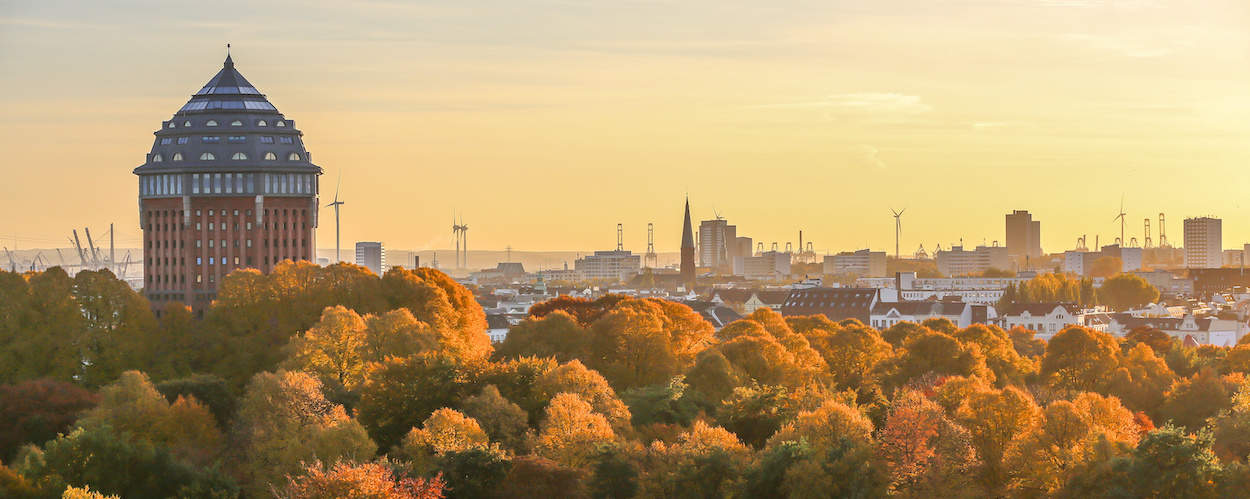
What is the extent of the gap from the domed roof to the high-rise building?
0.08 m

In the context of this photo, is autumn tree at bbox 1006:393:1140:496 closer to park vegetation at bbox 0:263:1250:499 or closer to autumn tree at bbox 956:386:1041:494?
park vegetation at bbox 0:263:1250:499

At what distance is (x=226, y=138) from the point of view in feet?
469

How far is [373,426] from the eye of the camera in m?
86.8

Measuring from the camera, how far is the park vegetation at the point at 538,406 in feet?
253

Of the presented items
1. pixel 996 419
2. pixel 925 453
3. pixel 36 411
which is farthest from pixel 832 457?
pixel 36 411

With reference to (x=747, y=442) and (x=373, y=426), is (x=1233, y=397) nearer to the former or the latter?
(x=747, y=442)

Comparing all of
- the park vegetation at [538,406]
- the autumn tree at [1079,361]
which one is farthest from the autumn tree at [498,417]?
the autumn tree at [1079,361]

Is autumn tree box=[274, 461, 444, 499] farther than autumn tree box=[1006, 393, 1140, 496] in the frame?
No

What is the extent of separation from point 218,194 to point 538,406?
196ft

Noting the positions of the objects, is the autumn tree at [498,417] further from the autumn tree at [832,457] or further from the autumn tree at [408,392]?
the autumn tree at [832,457]

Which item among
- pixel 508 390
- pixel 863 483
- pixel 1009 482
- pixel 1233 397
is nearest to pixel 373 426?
pixel 508 390

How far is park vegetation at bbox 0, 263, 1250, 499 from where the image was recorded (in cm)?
7725

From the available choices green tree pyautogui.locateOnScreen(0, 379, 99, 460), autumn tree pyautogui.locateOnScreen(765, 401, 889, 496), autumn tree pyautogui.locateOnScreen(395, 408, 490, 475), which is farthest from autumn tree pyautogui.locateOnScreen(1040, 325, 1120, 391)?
green tree pyautogui.locateOnScreen(0, 379, 99, 460)

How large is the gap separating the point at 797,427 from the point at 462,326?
38182mm
